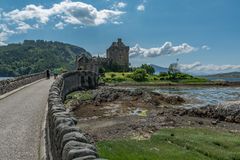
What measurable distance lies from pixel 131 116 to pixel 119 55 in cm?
12049

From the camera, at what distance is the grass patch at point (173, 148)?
19375 mm

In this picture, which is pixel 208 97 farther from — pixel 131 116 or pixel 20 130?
pixel 20 130

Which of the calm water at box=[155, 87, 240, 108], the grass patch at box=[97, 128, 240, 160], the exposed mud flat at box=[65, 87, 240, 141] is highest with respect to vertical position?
the grass patch at box=[97, 128, 240, 160]

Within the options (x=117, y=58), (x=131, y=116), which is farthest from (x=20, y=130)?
(x=117, y=58)

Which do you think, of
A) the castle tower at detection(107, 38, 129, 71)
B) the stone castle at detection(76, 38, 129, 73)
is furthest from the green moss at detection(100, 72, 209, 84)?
the castle tower at detection(107, 38, 129, 71)

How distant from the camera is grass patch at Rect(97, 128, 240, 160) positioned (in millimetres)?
19375

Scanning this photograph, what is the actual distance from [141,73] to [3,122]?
114333 mm

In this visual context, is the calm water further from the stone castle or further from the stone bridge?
the stone castle

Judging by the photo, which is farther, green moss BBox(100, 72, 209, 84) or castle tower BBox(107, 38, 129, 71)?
castle tower BBox(107, 38, 129, 71)

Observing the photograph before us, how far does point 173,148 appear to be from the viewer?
840 inches

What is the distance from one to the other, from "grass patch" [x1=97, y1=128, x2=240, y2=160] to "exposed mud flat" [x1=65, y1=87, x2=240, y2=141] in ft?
8.42

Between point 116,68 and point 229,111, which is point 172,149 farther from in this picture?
point 116,68

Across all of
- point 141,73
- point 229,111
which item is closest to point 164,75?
point 141,73

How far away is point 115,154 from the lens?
19.4 m
